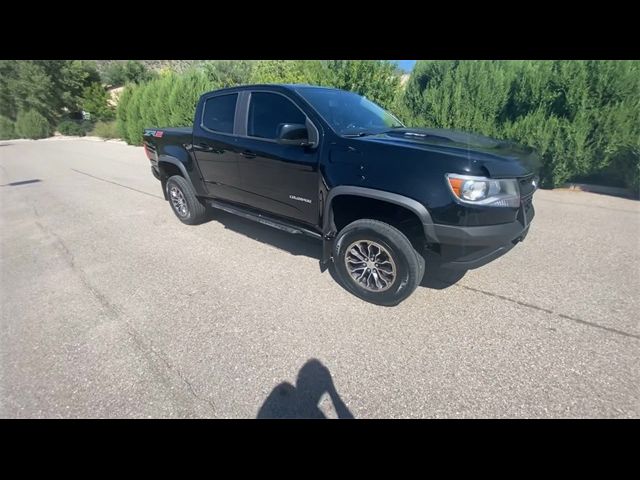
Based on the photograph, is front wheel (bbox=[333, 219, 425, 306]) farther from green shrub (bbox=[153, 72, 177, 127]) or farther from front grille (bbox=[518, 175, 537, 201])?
green shrub (bbox=[153, 72, 177, 127])

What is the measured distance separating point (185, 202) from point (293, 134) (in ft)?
9.31

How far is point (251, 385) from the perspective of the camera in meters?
2.09

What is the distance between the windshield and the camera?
299cm

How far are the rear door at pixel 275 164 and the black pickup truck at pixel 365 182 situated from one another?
1 centimetres

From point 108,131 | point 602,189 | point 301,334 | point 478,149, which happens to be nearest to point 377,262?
point 301,334

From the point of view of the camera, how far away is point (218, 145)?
385 cm

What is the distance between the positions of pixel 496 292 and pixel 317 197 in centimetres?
200

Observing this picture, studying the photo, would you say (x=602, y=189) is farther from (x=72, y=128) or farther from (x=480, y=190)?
(x=72, y=128)

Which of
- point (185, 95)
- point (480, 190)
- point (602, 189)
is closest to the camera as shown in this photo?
point (480, 190)

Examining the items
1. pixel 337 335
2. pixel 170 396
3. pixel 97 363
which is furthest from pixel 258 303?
pixel 97 363

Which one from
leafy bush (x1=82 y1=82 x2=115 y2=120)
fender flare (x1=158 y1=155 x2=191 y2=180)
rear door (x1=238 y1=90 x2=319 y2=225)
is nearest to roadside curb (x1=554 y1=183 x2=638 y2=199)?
rear door (x1=238 y1=90 x2=319 y2=225)

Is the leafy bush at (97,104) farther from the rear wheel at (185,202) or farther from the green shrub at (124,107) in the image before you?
the rear wheel at (185,202)

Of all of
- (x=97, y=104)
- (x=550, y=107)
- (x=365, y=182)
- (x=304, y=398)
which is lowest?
(x=304, y=398)

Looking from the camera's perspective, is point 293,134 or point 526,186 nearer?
point 526,186
